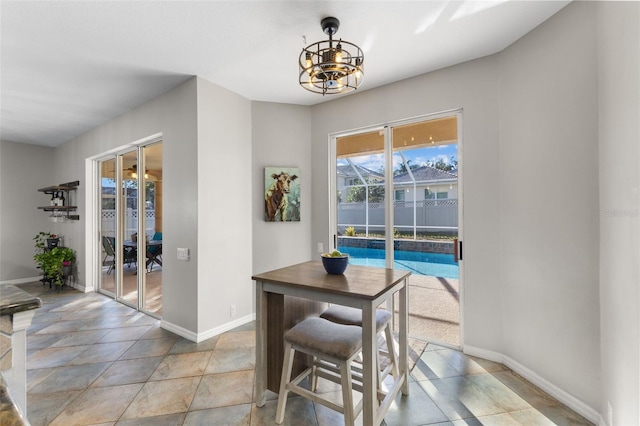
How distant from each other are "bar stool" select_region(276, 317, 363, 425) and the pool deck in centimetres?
133

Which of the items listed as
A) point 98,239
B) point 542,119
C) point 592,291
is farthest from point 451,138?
point 98,239

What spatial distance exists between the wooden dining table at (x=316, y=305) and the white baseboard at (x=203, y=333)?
129 cm

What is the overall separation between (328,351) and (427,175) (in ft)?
6.99

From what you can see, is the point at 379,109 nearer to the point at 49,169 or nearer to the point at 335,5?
the point at 335,5

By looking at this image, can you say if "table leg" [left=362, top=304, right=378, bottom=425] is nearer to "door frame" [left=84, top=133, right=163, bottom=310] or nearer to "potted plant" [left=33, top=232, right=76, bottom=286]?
"door frame" [left=84, top=133, right=163, bottom=310]

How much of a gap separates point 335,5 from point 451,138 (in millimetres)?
1630

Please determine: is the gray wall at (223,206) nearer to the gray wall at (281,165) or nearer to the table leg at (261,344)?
the gray wall at (281,165)

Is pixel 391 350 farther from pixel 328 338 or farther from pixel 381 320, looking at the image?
pixel 328 338

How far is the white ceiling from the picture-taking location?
201 cm

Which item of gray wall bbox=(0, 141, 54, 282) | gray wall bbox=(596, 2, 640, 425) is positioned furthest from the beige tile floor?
gray wall bbox=(0, 141, 54, 282)

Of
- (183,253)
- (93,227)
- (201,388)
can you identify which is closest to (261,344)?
(201,388)

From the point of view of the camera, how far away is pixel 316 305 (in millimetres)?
2318

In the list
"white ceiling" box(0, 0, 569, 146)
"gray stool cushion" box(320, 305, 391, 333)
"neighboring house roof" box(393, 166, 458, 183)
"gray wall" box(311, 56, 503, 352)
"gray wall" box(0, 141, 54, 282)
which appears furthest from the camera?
"gray wall" box(0, 141, 54, 282)

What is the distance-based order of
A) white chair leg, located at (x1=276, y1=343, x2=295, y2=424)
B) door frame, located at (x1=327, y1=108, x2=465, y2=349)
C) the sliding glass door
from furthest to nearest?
the sliding glass door
door frame, located at (x1=327, y1=108, x2=465, y2=349)
white chair leg, located at (x1=276, y1=343, x2=295, y2=424)
